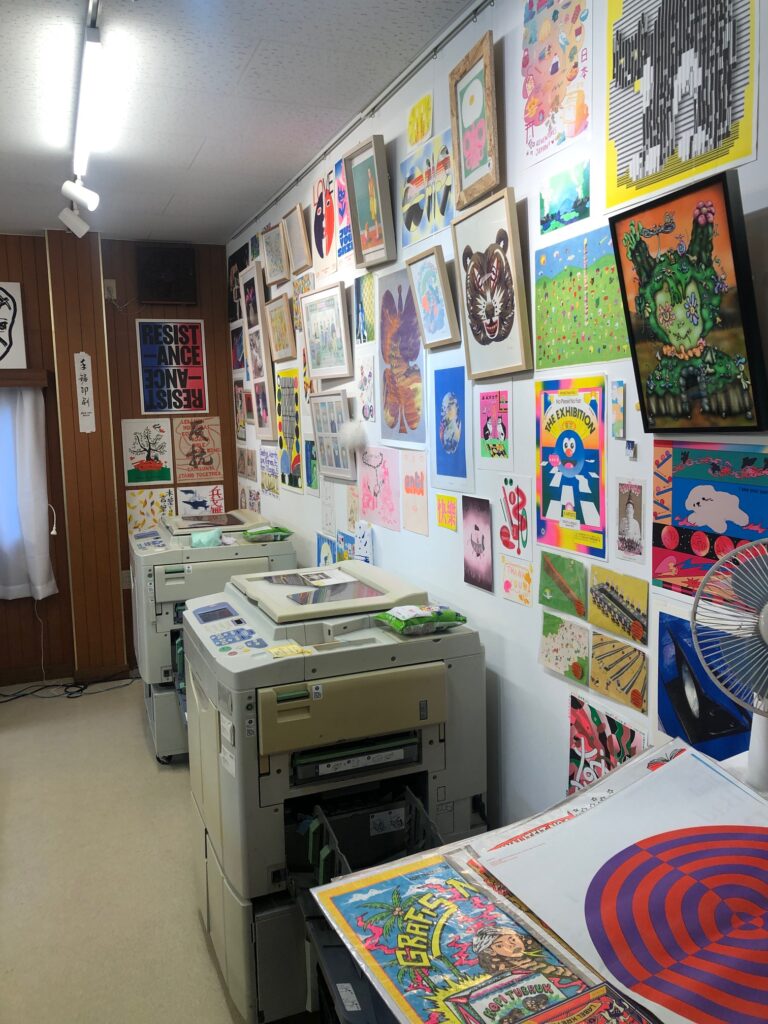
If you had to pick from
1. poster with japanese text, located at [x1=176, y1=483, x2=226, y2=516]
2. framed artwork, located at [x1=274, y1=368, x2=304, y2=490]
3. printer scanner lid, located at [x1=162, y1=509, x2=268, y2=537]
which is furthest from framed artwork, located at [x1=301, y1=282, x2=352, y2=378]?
poster with japanese text, located at [x1=176, y1=483, x2=226, y2=516]

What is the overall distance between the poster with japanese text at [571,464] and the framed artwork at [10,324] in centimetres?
382

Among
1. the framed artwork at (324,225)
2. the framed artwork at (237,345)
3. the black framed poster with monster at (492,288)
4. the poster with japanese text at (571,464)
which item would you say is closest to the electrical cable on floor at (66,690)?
the framed artwork at (237,345)

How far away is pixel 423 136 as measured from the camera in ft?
7.94

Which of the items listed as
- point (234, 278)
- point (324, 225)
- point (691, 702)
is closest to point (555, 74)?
point (691, 702)

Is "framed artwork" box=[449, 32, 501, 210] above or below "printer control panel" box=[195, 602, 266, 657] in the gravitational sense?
above

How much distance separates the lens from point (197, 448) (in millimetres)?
5137

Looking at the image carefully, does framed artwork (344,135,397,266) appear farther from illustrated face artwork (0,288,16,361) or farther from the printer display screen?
illustrated face artwork (0,288,16,361)

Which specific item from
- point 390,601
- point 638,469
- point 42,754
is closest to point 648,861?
point 638,469

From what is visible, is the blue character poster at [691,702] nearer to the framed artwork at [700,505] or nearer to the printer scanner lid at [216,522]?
the framed artwork at [700,505]

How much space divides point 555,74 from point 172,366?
12.0 ft

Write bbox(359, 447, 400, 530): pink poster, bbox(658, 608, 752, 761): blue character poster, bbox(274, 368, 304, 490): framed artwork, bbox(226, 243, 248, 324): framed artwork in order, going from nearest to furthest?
bbox(658, 608, 752, 761): blue character poster, bbox(359, 447, 400, 530): pink poster, bbox(274, 368, 304, 490): framed artwork, bbox(226, 243, 248, 324): framed artwork

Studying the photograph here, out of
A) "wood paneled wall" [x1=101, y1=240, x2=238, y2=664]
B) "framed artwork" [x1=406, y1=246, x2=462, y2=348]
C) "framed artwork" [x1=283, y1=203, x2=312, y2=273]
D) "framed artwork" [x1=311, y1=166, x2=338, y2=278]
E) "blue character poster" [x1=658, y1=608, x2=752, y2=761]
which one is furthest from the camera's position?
"wood paneled wall" [x1=101, y1=240, x2=238, y2=664]

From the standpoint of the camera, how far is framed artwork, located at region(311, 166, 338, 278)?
3197 mm

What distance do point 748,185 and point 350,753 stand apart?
4.88 feet
